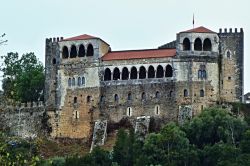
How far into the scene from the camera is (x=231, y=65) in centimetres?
8350

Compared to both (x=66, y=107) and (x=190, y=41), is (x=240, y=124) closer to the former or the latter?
(x=190, y=41)

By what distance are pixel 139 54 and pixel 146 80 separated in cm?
308

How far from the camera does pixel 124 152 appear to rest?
75.0m

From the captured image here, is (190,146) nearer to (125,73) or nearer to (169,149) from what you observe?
(169,149)

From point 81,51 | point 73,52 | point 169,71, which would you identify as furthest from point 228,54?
point 73,52

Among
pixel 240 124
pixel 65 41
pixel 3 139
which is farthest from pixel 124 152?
pixel 3 139

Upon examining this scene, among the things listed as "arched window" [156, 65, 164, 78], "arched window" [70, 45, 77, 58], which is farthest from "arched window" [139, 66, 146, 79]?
"arched window" [70, 45, 77, 58]

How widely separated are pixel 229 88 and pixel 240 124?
20.9 ft

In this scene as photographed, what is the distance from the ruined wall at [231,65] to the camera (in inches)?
3260

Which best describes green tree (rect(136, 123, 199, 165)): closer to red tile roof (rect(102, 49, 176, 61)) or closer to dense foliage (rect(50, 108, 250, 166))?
dense foliage (rect(50, 108, 250, 166))

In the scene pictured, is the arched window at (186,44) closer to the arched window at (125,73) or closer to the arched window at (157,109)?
the arched window at (125,73)

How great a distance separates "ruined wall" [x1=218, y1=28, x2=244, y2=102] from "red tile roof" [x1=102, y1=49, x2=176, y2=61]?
4792 mm

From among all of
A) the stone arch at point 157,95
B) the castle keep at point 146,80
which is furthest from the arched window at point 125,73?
the stone arch at point 157,95

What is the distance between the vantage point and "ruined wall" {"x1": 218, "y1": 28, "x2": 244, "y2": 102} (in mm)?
82812
